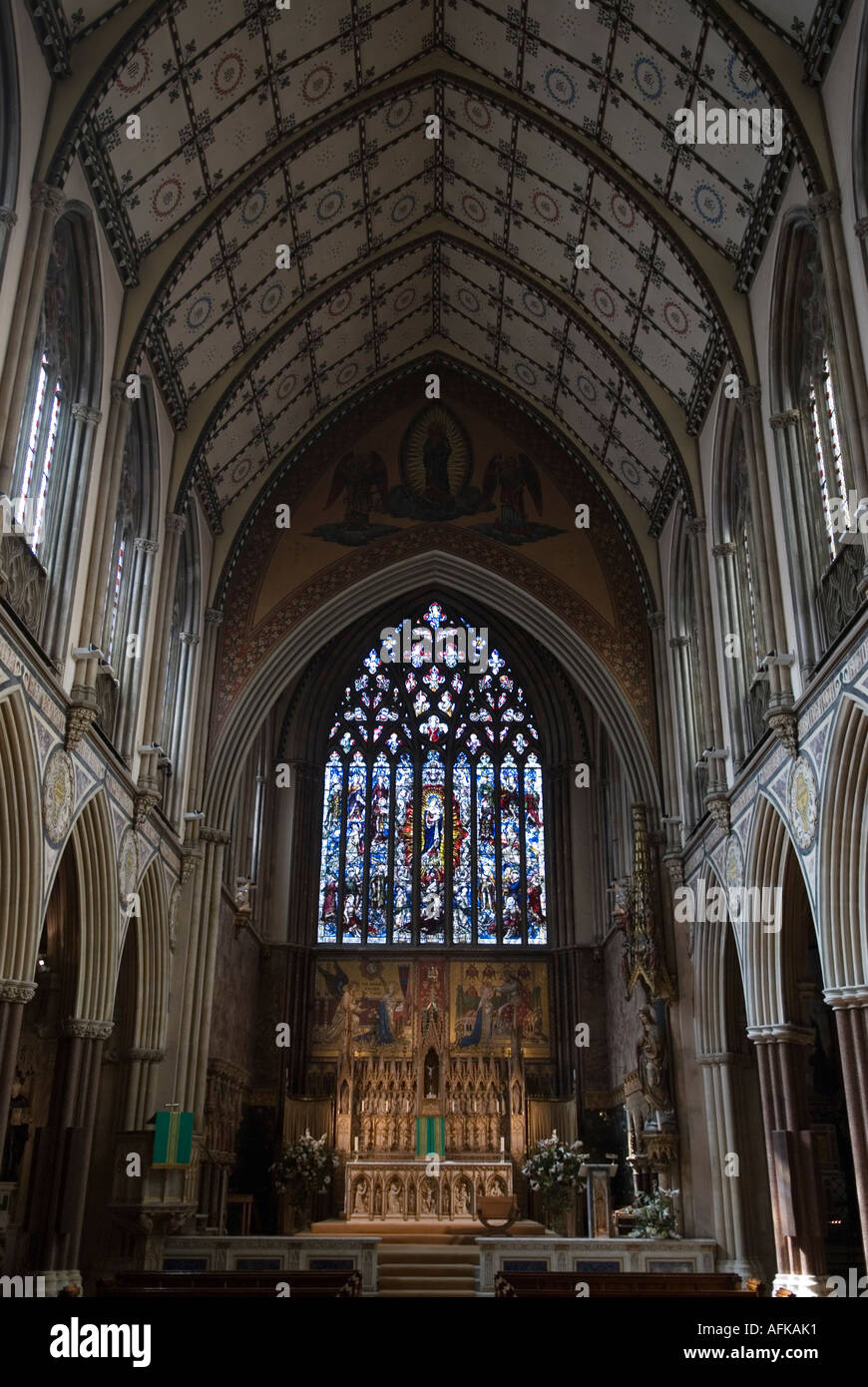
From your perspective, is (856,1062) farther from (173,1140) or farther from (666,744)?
(666,744)

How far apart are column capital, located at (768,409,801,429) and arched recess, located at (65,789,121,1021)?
31.6 feet

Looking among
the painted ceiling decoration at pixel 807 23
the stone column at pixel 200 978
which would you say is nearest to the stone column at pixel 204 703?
the stone column at pixel 200 978

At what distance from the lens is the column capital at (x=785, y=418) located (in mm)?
14500

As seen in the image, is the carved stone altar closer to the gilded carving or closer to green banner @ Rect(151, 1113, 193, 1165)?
green banner @ Rect(151, 1113, 193, 1165)

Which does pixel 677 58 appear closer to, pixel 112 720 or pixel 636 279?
pixel 636 279

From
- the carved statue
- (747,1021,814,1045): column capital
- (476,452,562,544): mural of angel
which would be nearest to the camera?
(747,1021,814,1045): column capital

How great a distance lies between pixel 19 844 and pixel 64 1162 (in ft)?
13.8

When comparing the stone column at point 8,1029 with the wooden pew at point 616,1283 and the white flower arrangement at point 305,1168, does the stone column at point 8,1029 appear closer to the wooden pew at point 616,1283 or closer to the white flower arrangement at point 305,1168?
the wooden pew at point 616,1283

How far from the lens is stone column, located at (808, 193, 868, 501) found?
37.2ft

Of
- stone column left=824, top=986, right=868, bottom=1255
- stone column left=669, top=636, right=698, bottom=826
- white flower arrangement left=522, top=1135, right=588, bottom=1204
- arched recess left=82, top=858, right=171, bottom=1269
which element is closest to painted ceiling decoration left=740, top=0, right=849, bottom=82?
stone column left=824, top=986, right=868, bottom=1255

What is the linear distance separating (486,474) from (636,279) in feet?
22.1

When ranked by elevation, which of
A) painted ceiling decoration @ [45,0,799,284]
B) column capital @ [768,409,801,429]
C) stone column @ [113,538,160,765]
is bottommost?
stone column @ [113,538,160,765]

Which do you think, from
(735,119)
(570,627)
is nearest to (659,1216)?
(570,627)
